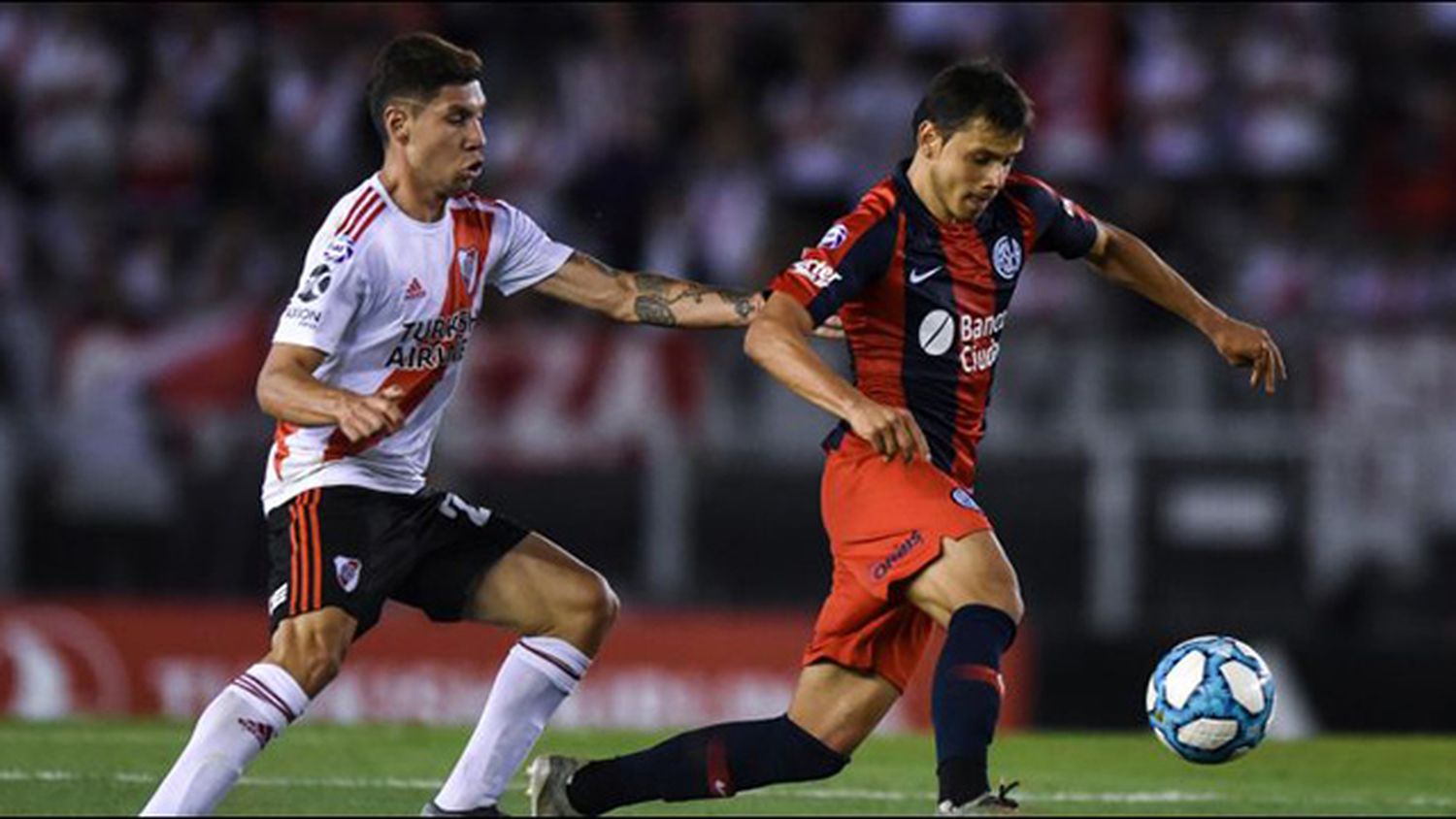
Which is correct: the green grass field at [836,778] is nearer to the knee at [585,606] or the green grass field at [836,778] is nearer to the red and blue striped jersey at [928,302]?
the knee at [585,606]

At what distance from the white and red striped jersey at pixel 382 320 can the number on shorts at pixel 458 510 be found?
91 millimetres

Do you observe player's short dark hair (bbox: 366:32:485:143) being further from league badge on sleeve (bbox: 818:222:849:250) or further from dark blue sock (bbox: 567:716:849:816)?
dark blue sock (bbox: 567:716:849:816)

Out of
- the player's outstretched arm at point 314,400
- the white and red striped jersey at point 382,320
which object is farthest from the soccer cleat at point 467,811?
the player's outstretched arm at point 314,400

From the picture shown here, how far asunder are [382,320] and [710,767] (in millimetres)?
1484

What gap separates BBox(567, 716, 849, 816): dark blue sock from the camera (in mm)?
7285

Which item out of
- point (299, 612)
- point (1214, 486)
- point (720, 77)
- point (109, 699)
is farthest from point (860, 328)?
point (720, 77)

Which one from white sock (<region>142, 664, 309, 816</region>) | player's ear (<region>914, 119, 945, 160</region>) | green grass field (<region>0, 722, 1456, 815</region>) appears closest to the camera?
white sock (<region>142, 664, 309, 816</region>)

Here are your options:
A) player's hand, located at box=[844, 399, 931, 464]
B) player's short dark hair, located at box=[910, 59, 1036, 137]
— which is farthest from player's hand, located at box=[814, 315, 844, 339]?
player's hand, located at box=[844, 399, 931, 464]

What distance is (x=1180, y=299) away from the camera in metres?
7.80

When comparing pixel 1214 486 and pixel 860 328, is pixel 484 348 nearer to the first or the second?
pixel 1214 486

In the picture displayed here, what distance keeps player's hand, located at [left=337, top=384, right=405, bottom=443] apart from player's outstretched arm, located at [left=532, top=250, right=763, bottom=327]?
138 centimetres

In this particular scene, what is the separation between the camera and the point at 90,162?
685 inches

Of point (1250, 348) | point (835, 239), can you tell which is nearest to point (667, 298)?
point (835, 239)

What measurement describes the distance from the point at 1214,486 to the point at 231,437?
494 centimetres
